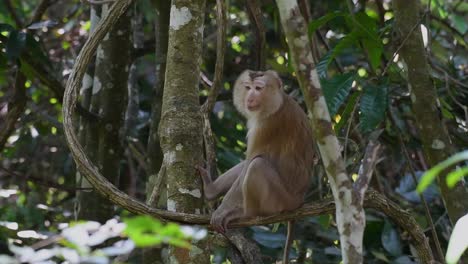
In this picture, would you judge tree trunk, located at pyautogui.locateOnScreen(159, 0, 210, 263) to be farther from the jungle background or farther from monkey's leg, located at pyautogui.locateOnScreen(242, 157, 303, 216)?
monkey's leg, located at pyautogui.locateOnScreen(242, 157, 303, 216)

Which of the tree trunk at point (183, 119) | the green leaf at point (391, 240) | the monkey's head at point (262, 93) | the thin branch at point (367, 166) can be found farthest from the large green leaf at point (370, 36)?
the thin branch at point (367, 166)

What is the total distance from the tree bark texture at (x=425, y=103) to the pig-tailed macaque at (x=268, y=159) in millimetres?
878

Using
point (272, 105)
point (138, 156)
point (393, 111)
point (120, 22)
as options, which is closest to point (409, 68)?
point (272, 105)

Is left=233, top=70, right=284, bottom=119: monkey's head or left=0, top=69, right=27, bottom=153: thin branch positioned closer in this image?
left=233, top=70, right=284, bottom=119: monkey's head

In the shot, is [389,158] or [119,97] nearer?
[119,97]

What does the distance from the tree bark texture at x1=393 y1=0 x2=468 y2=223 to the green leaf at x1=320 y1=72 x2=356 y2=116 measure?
43 cm

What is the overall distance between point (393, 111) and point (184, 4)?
3.02 m

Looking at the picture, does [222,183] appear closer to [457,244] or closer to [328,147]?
[328,147]

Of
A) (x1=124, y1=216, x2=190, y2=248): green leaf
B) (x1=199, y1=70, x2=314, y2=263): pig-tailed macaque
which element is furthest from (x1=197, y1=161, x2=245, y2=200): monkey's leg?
(x1=124, y1=216, x2=190, y2=248): green leaf

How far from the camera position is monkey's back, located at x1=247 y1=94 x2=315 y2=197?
5512 mm

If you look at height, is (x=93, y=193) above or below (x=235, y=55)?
below

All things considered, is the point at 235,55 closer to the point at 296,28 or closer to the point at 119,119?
the point at 119,119

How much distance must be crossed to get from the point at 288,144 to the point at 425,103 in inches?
42.0

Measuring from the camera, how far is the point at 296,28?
2.91m
